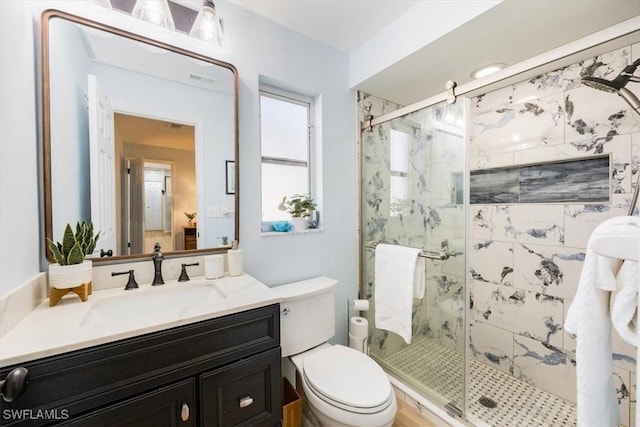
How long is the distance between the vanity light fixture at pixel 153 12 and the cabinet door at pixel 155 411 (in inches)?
60.5

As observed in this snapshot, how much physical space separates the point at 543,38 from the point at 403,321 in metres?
1.72

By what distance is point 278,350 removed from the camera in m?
1.13

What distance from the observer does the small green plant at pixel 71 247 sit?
104cm

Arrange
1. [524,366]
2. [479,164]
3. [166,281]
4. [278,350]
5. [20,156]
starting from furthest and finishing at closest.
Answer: [479,164] → [524,366] → [166,281] → [278,350] → [20,156]

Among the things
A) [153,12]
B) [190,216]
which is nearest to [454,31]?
[153,12]

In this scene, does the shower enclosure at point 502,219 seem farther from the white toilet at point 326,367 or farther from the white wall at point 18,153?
the white wall at point 18,153

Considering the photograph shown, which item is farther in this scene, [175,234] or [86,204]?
[175,234]

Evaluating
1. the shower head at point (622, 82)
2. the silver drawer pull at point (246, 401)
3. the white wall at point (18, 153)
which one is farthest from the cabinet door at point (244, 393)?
the shower head at point (622, 82)

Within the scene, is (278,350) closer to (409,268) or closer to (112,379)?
(112,379)

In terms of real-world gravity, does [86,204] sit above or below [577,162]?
below

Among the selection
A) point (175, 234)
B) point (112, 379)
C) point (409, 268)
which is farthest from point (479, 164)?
point (112, 379)

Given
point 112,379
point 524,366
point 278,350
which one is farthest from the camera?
point 524,366

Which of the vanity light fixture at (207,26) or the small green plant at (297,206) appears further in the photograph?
the small green plant at (297,206)

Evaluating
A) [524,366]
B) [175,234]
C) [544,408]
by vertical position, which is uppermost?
[175,234]
